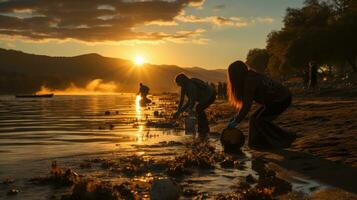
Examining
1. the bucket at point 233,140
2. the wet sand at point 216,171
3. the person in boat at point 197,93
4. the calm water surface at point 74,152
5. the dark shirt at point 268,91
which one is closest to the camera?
the wet sand at point 216,171

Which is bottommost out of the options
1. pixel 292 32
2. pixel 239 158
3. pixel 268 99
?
pixel 239 158

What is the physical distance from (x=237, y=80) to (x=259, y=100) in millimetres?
960

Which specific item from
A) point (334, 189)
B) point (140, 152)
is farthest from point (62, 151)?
point (334, 189)

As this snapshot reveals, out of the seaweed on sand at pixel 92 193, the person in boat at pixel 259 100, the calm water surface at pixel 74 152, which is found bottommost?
the calm water surface at pixel 74 152

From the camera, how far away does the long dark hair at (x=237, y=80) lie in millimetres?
10828

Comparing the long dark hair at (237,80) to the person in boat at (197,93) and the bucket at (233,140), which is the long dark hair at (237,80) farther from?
the person in boat at (197,93)

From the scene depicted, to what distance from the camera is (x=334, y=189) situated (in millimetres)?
7406

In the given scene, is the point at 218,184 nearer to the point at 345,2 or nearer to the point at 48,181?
the point at 48,181

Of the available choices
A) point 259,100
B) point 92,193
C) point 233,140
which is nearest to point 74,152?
point 233,140

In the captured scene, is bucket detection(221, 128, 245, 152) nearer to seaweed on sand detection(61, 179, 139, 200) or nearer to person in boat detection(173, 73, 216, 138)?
person in boat detection(173, 73, 216, 138)

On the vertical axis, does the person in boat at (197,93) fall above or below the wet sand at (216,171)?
above

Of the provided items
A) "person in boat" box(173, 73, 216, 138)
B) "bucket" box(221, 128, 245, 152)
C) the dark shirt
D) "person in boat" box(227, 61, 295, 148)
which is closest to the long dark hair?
"person in boat" box(227, 61, 295, 148)

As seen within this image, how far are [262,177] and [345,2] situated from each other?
61786 mm

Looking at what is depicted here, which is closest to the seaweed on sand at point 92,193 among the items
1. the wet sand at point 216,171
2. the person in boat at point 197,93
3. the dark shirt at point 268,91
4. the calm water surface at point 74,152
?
the wet sand at point 216,171
